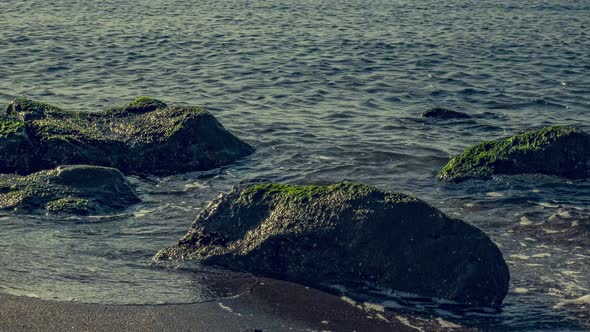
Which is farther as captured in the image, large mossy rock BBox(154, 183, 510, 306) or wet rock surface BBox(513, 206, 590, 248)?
wet rock surface BBox(513, 206, 590, 248)

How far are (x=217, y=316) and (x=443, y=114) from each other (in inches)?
416

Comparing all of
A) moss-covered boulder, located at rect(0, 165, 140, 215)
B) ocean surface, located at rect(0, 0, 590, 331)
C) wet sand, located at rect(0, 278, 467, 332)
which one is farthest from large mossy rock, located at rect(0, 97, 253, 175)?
wet sand, located at rect(0, 278, 467, 332)

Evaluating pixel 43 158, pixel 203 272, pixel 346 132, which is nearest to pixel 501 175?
pixel 346 132

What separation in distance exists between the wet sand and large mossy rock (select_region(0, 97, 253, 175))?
515 centimetres

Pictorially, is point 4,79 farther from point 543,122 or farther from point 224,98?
point 543,122

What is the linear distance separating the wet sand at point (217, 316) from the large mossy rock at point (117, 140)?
5.15m

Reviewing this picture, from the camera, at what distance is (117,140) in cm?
1443

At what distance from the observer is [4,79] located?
71.7 ft

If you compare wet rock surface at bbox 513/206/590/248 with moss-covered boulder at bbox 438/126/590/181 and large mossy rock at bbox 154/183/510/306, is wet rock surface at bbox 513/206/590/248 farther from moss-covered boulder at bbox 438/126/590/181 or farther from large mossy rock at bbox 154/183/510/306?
large mossy rock at bbox 154/183/510/306

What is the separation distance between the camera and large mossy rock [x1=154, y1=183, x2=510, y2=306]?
9.52m

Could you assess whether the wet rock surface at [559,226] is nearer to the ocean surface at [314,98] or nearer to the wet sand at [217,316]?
the ocean surface at [314,98]

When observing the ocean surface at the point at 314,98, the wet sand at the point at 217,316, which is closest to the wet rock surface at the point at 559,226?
the ocean surface at the point at 314,98

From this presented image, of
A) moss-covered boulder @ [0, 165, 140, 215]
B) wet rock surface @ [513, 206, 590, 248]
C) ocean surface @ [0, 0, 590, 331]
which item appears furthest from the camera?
moss-covered boulder @ [0, 165, 140, 215]

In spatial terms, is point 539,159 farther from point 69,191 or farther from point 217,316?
point 69,191
